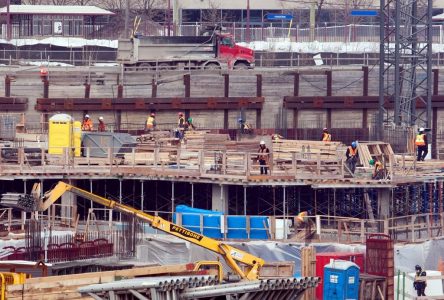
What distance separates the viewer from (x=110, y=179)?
45.7 metres

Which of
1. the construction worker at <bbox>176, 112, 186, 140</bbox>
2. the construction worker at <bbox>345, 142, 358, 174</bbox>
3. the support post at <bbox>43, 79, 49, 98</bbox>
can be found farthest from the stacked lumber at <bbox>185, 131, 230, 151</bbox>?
the support post at <bbox>43, 79, 49, 98</bbox>

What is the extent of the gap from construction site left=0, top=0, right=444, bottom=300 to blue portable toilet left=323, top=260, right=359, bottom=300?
0.04 m

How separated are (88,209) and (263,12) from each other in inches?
2365

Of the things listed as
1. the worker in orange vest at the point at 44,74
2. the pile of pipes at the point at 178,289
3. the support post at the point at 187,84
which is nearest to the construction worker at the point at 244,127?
the support post at the point at 187,84

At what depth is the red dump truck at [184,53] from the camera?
216ft

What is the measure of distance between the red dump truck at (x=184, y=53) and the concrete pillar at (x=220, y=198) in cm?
2076

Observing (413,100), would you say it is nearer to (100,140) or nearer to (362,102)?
(362,102)

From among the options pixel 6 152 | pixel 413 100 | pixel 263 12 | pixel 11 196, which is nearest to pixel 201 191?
pixel 6 152

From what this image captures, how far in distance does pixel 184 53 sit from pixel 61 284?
3841cm

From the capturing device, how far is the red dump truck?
65.7 metres

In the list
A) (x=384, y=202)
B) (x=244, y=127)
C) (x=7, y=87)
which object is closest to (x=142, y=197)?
(x=384, y=202)

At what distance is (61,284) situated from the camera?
93.9 feet

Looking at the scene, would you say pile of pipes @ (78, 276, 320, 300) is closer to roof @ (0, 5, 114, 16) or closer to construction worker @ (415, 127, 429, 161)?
construction worker @ (415, 127, 429, 161)

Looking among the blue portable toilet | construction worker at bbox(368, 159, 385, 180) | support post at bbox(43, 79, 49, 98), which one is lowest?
the blue portable toilet
